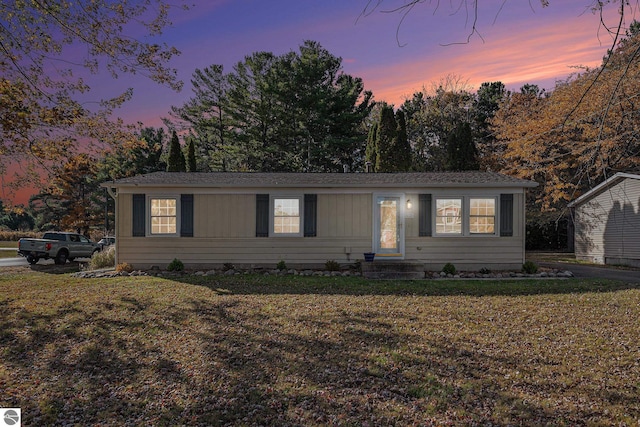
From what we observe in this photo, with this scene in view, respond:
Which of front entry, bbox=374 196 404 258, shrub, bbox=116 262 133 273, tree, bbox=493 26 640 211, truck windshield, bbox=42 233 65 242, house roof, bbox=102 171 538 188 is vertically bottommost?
shrub, bbox=116 262 133 273

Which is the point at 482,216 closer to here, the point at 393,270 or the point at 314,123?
the point at 393,270

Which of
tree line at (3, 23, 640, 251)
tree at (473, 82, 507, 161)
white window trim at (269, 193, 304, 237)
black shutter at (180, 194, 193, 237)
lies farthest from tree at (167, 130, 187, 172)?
tree at (473, 82, 507, 161)

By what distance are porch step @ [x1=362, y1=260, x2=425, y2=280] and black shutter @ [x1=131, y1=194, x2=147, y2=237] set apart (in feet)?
23.1

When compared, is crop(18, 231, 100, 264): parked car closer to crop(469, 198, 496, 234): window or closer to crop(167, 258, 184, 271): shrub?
crop(167, 258, 184, 271): shrub

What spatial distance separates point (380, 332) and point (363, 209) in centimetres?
664

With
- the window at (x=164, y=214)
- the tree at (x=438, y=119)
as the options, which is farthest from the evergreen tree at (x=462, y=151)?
the window at (x=164, y=214)

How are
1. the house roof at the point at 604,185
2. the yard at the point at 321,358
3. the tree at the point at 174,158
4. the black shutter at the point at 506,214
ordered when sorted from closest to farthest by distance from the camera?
the yard at the point at 321,358 < the black shutter at the point at 506,214 < the house roof at the point at 604,185 < the tree at the point at 174,158

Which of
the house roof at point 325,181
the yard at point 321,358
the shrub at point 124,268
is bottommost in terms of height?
the yard at point 321,358

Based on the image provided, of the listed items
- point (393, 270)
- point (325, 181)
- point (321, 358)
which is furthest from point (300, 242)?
point (321, 358)

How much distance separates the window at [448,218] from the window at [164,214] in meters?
8.35

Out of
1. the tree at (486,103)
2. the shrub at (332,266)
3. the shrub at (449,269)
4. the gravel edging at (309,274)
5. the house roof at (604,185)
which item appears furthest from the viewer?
the tree at (486,103)

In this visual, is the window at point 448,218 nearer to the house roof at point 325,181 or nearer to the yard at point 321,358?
the house roof at point 325,181

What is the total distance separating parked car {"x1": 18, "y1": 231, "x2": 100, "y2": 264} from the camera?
56.3 feet

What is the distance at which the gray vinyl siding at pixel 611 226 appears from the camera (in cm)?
1527
